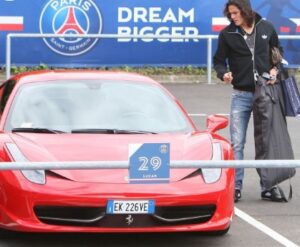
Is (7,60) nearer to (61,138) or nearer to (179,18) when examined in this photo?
(179,18)

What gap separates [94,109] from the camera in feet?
26.0

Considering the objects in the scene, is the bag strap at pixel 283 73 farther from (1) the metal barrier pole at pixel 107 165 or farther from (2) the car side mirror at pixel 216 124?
(1) the metal barrier pole at pixel 107 165

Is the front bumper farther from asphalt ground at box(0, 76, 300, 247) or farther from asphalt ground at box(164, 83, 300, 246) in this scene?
asphalt ground at box(164, 83, 300, 246)

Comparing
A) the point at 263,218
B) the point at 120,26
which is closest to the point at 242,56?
the point at 263,218

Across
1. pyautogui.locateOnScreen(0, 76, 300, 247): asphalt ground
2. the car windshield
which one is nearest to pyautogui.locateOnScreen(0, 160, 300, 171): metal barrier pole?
pyautogui.locateOnScreen(0, 76, 300, 247): asphalt ground

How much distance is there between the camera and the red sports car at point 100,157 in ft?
21.7

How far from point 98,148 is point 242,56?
2268 millimetres

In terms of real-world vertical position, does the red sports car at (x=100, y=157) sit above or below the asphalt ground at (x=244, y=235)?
above

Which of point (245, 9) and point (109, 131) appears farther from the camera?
point (245, 9)

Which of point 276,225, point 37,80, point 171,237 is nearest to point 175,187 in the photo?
point 171,237

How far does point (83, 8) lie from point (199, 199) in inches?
458

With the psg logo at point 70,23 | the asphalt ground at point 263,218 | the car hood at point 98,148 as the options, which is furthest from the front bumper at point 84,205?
the psg logo at point 70,23

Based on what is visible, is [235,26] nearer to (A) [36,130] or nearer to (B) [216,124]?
(B) [216,124]

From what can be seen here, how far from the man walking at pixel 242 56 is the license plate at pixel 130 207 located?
229 centimetres
